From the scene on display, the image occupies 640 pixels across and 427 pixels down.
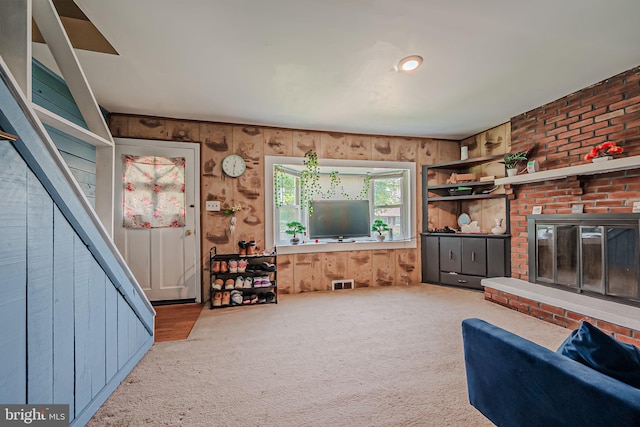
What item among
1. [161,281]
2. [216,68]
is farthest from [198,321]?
[216,68]

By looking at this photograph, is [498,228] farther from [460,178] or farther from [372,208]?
[372,208]

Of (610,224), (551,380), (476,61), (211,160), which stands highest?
(476,61)

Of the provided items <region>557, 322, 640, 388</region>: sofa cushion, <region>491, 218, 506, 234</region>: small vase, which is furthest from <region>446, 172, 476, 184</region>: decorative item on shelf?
<region>557, 322, 640, 388</region>: sofa cushion

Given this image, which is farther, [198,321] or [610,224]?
[198,321]

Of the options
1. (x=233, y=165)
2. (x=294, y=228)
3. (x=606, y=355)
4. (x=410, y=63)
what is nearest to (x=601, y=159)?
(x=410, y=63)

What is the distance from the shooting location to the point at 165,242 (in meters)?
3.24

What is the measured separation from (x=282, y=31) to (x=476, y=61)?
5.22 ft

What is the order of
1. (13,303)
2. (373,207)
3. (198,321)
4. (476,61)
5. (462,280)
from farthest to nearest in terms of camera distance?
(373,207) < (462,280) < (198,321) < (476,61) < (13,303)

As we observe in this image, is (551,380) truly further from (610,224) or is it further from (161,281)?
(161,281)

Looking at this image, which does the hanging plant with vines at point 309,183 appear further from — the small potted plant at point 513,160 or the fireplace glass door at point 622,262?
the fireplace glass door at point 622,262

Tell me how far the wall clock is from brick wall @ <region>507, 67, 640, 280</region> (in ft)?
11.6

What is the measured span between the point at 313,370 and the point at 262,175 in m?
2.50

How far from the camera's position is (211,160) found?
11.1 feet

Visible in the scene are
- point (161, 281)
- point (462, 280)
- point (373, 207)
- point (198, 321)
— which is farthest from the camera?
point (373, 207)
